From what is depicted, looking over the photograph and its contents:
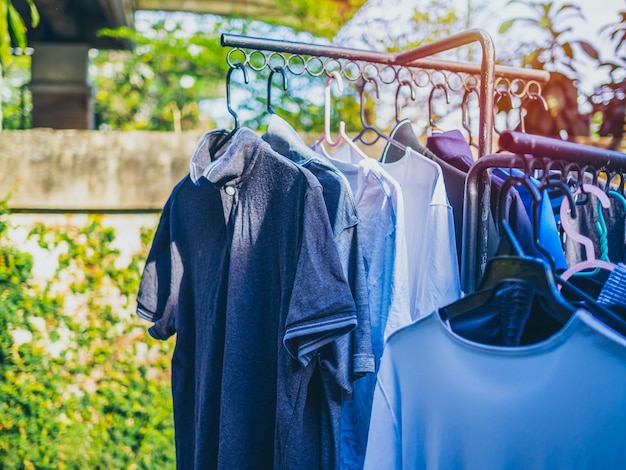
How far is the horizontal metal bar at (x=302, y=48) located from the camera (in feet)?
5.39

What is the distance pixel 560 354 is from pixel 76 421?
260 cm

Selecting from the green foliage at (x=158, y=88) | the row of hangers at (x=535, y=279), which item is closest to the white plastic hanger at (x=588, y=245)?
the row of hangers at (x=535, y=279)

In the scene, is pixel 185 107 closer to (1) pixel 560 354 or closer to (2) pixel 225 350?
(2) pixel 225 350

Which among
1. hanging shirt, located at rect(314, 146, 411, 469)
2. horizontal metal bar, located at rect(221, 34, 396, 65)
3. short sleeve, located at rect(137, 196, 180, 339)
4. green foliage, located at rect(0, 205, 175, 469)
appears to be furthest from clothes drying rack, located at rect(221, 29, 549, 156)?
green foliage, located at rect(0, 205, 175, 469)

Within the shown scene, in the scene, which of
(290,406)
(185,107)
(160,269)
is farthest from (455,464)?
(185,107)

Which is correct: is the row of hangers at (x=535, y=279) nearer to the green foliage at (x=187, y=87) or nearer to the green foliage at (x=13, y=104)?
the green foliage at (x=187, y=87)

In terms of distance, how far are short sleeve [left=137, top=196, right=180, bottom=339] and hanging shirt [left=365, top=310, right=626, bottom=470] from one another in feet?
2.83

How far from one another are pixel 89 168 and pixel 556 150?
2.44 meters

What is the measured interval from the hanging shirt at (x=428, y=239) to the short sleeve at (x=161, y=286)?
67cm

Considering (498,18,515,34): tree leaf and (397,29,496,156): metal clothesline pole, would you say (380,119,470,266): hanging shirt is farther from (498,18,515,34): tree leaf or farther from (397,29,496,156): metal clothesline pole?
(498,18,515,34): tree leaf

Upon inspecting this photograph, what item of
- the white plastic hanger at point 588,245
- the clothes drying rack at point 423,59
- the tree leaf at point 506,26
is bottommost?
the white plastic hanger at point 588,245

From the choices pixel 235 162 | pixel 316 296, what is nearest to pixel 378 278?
pixel 316 296

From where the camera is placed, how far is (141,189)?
303cm

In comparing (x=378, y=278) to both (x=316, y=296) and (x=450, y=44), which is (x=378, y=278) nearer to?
(x=316, y=296)
